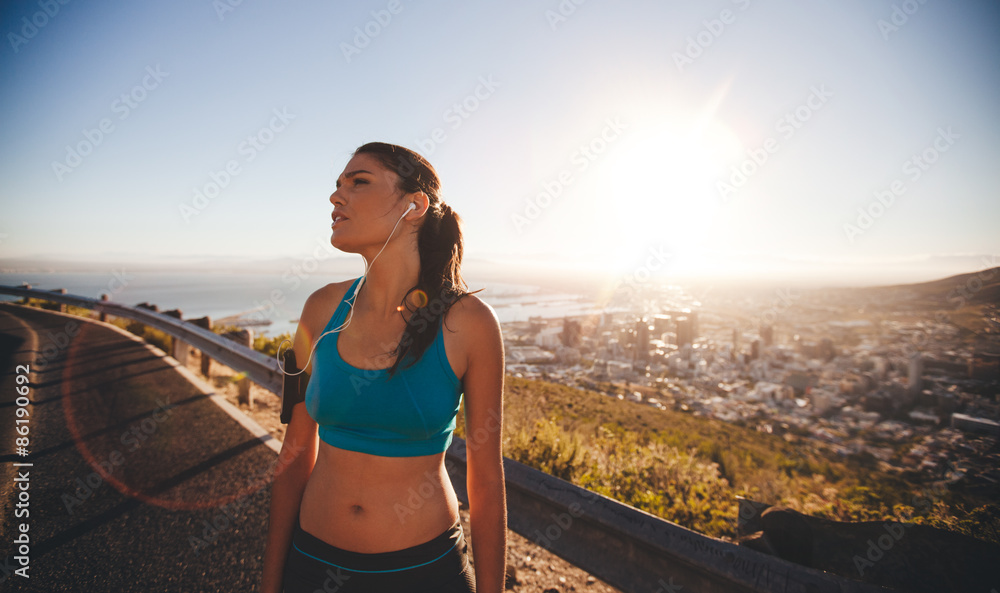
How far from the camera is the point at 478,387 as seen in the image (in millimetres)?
1393

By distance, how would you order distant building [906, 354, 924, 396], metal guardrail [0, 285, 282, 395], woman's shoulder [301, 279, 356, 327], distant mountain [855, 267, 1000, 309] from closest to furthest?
woman's shoulder [301, 279, 356, 327]
metal guardrail [0, 285, 282, 395]
distant mountain [855, 267, 1000, 309]
distant building [906, 354, 924, 396]

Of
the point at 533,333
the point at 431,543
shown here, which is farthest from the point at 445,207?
the point at 533,333

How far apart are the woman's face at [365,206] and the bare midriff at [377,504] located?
84 cm

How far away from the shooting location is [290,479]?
5.07 feet

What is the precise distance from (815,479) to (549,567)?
10.0 m

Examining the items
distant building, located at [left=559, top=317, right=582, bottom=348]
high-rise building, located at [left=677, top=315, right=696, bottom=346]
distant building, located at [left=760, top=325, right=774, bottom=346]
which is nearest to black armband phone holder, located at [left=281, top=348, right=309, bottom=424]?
distant building, located at [left=559, top=317, right=582, bottom=348]

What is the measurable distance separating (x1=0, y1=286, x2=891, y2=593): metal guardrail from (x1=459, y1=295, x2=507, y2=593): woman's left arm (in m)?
0.55

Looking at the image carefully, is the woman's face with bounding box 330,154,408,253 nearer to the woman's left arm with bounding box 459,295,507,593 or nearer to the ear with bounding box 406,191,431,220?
the ear with bounding box 406,191,431,220

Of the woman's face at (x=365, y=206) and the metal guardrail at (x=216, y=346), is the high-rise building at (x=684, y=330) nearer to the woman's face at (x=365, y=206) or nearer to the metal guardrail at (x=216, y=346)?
the metal guardrail at (x=216, y=346)

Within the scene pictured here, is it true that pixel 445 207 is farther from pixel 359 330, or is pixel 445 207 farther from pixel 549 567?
pixel 549 567

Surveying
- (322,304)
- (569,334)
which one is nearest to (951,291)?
(322,304)

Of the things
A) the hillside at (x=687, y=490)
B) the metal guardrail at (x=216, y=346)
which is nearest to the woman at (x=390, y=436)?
the hillside at (x=687, y=490)

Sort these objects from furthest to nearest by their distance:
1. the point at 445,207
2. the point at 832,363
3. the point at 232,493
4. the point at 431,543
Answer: the point at 832,363 → the point at 232,493 → the point at 445,207 → the point at 431,543

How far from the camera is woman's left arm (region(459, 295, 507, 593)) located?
1.29 meters
